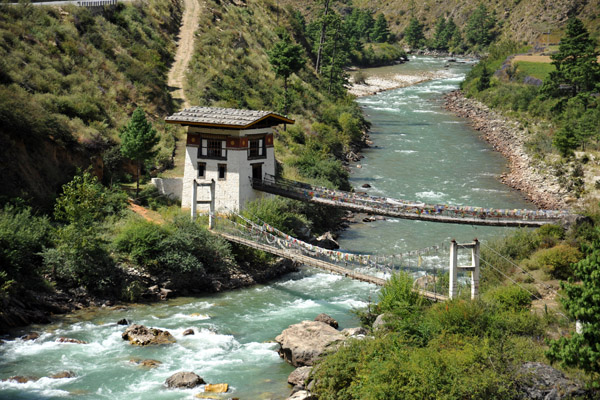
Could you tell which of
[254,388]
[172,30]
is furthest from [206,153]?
[172,30]

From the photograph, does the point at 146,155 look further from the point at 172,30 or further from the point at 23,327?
the point at 172,30

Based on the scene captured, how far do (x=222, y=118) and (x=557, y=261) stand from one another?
2182 cm

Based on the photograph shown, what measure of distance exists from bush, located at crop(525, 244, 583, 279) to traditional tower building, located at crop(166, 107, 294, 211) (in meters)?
18.3

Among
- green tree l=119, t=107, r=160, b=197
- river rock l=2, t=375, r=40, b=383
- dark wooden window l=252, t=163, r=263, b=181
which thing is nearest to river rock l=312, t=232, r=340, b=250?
dark wooden window l=252, t=163, r=263, b=181

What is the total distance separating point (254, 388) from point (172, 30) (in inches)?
2488

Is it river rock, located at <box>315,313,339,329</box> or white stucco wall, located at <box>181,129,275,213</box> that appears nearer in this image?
river rock, located at <box>315,313,339,329</box>

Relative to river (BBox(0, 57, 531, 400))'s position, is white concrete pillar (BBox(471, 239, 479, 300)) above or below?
above

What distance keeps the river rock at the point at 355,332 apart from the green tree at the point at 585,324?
8377mm

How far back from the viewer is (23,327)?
30125mm

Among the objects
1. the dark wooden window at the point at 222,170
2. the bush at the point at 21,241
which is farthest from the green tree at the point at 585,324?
the dark wooden window at the point at 222,170

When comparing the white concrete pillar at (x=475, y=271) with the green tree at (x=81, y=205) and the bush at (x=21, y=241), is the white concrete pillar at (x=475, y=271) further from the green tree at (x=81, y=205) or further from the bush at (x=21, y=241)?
the bush at (x=21, y=241)

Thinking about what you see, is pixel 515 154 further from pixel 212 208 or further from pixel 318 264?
pixel 318 264

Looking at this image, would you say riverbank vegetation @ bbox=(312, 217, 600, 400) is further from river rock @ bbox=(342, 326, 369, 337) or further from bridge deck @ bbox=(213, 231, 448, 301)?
river rock @ bbox=(342, 326, 369, 337)

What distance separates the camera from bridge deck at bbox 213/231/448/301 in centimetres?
2942
